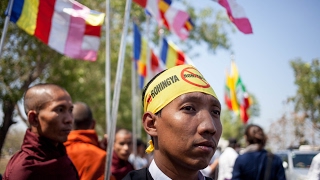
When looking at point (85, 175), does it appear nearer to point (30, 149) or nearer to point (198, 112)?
point (30, 149)

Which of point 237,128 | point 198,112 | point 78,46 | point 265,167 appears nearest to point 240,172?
point 265,167

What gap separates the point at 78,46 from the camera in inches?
231

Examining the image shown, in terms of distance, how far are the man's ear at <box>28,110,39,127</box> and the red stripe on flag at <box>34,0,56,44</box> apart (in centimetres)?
219

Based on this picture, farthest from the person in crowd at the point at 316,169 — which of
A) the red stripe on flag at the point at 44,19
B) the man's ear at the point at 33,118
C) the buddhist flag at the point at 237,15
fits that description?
the red stripe on flag at the point at 44,19

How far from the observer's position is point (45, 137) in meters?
3.48

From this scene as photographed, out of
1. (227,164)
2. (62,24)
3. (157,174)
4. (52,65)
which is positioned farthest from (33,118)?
(52,65)

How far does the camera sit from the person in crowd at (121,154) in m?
6.04

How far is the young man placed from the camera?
2082 mm

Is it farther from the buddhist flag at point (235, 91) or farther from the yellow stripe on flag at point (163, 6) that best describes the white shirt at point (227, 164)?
the buddhist flag at point (235, 91)

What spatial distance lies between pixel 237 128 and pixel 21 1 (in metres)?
71.3

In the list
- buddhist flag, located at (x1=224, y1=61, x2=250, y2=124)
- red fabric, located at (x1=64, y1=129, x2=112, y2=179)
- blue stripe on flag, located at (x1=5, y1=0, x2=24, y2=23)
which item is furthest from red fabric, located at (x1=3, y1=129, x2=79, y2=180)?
buddhist flag, located at (x1=224, y1=61, x2=250, y2=124)

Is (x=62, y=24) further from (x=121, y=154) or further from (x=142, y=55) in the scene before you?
(x=142, y=55)

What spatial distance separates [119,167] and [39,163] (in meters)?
2.84

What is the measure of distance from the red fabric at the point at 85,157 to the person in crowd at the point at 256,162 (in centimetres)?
172
